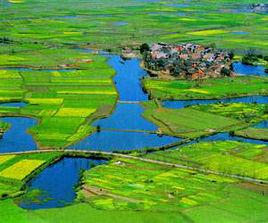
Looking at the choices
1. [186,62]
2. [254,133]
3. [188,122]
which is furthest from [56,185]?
[186,62]

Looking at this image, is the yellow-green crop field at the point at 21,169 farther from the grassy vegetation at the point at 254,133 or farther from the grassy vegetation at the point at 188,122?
the grassy vegetation at the point at 254,133

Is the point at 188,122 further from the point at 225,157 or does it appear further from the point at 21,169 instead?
the point at 21,169

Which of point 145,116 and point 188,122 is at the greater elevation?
point 188,122

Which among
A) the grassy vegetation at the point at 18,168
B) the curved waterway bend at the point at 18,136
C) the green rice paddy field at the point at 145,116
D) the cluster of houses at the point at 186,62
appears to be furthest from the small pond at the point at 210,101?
the grassy vegetation at the point at 18,168

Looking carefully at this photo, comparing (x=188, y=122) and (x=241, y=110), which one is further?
(x=241, y=110)

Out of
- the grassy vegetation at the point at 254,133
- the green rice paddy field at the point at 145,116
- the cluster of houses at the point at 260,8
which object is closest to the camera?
the green rice paddy field at the point at 145,116

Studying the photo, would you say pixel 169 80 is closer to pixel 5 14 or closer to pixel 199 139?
pixel 199 139

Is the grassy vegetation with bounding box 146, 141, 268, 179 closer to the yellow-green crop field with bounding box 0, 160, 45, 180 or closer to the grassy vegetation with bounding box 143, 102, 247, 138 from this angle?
the grassy vegetation with bounding box 143, 102, 247, 138
